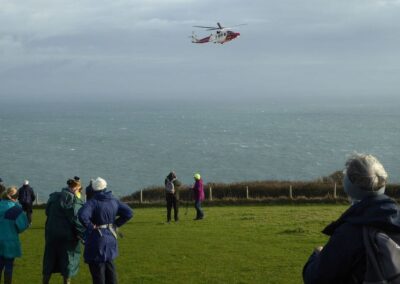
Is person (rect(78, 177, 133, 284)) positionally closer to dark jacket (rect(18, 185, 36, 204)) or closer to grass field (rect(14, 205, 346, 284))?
grass field (rect(14, 205, 346, 284))

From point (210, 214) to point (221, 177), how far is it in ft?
196

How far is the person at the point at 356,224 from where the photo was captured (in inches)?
165

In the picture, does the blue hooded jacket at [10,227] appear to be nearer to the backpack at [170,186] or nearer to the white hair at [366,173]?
the white hair at [366,173]

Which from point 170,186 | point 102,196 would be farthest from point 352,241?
point 170,186

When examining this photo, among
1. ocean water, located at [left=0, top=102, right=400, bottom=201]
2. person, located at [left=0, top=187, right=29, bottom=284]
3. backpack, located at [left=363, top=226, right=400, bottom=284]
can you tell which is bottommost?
ocean water, located at [left=0, top=102, right=400, bottom=201]

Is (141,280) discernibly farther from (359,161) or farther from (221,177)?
(221,177)

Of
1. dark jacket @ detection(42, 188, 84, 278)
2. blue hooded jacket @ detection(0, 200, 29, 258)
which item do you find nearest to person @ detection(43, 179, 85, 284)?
dark jacket @ detection(42, 188, 84, 278)

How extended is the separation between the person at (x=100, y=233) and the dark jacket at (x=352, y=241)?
5569 mm

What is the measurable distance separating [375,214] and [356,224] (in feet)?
0.50

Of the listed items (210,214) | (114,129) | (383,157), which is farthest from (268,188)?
(114,129)

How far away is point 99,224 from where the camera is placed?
9.41 meters

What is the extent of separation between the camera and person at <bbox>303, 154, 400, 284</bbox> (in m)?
4.19

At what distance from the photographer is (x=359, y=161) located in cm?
443

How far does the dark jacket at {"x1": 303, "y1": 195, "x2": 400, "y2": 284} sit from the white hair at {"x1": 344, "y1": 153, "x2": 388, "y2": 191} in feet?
0.35
